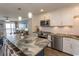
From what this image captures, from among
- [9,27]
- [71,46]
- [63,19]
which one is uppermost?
[63,19]

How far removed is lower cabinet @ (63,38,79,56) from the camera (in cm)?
319

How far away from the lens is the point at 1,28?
2.52 m

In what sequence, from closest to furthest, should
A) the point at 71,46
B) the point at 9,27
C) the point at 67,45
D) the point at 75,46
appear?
the point at 9,27
the point at 75,46
the point at 71,46
the point at 67,45

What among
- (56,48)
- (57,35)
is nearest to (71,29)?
(57,35)

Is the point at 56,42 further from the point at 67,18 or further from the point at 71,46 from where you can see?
the point at 67,18

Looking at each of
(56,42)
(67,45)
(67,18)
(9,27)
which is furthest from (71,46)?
(9,27)

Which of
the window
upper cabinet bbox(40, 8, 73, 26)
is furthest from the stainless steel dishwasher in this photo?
the window

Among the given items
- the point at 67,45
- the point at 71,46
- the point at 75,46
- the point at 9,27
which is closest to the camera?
the point at 9,27

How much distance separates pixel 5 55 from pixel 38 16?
1.30 meters

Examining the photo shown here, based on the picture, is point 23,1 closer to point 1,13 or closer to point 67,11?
point 1,13

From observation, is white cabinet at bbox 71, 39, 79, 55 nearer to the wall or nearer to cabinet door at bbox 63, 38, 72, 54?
cabinet door at bbox 63, 38, 72, 54

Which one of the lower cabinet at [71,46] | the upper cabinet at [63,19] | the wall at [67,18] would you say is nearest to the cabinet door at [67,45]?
the lower cabinet at [71,46]

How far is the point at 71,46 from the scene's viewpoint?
11.4ft

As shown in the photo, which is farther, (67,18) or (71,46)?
(67,18)
